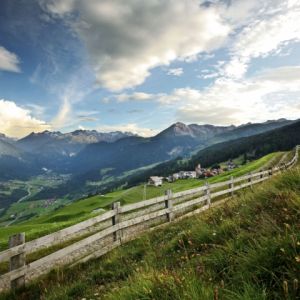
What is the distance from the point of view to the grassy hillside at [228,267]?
3930mm

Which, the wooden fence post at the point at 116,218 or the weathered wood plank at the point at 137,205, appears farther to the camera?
the weathered wood plank at the point at 137,205

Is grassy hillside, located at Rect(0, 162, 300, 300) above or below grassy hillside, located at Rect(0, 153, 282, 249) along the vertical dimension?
above

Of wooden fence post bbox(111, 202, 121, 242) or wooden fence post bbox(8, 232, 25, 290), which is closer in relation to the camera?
wooden fence post bbox(8, 232, 25, 290)

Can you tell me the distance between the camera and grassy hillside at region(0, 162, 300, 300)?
3.93 m

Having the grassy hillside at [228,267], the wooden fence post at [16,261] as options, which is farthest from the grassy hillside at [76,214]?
the grassy hillside at [228,267]

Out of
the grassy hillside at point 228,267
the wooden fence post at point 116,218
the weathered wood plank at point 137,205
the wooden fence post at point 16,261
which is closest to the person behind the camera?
the grassy hillside at point 228,267

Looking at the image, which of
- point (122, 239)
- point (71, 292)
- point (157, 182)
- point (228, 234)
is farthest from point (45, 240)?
→ point (157, 182)

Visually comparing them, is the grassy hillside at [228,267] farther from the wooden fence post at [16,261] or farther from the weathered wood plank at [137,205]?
the weathered wood plank at [137,205]

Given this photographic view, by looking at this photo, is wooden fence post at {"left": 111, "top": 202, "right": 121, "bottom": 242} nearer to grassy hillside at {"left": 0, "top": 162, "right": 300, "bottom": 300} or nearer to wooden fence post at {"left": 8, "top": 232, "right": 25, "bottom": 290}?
grassy hillside at {"left": 0, "top": 162, "right": 300, "bottom": 300}

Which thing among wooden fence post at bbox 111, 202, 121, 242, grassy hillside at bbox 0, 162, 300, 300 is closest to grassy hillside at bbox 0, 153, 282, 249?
wooden fence post at bbox 111, 202, 121, 242

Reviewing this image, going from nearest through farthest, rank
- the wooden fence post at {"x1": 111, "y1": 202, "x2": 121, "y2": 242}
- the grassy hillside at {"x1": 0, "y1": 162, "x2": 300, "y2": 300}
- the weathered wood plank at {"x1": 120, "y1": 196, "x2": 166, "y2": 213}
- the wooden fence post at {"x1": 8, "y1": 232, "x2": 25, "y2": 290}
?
the grassy hillside at {"x1": 0, "y1": 162, "x2": 300, "y2": 300} → the wooden fence post at {"x1": 8, "y1": 232, "x2": 25, "y2": 290} → the wooden fence post at {"x1": 111, "y1": 202, "x2": 121, "y2": 242} → the weathered wood plank at {"x1": 120, "y1": 196, "x2": 166, "y2": 213}

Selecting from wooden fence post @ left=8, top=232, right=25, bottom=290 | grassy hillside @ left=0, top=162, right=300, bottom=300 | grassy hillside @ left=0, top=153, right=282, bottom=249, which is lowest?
grassy hillside @ left=0, top=153, right=282, bottom=249

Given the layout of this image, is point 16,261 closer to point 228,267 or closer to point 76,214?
point 228,267

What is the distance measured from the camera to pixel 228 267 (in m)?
4.81
